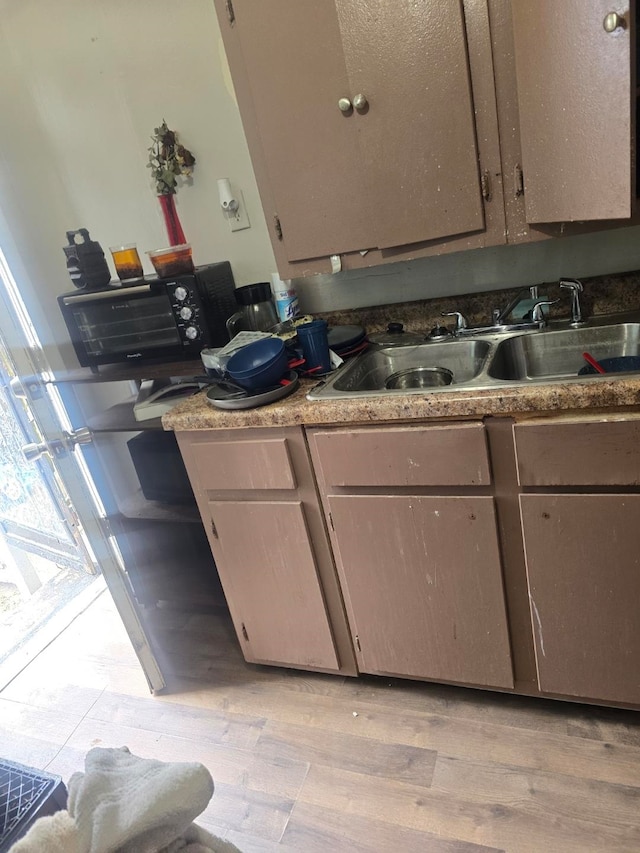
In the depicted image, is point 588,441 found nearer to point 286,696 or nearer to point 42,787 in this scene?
point 42,787

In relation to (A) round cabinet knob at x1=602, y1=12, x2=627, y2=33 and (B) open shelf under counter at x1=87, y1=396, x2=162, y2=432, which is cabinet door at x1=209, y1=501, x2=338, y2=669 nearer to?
(B) open shelf under counter at x1=87, y1=396, x2=162, y2=432

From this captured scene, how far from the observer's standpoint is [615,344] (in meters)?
1.54

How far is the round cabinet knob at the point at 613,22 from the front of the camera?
0.97 m

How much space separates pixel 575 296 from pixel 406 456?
67cm

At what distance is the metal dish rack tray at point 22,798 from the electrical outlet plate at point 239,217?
1.65 m

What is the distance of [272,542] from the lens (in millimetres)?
1602

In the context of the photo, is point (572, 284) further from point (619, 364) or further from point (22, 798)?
point (22, 798)

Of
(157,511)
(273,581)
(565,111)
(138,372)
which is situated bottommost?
(273,581)

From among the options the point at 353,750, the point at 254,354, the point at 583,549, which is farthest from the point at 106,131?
the point at 353,750

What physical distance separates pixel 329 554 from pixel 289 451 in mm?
317

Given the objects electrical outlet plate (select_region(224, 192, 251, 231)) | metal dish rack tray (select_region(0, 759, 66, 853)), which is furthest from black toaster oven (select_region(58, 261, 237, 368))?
metal dish rack tray (select_region(0, 759, 66, 853))

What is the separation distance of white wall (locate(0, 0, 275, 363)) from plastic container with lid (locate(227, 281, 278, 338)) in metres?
0.16

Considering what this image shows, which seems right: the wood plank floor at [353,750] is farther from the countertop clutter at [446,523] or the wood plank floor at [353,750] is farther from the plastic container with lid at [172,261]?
the plastic container with lid at [172,261]

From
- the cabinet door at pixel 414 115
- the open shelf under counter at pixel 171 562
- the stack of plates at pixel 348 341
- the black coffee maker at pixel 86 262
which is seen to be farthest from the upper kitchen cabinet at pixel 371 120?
the open shelf under counter at pixel 171 562
